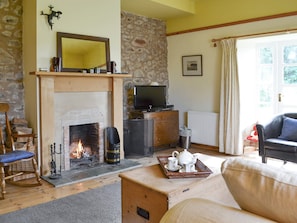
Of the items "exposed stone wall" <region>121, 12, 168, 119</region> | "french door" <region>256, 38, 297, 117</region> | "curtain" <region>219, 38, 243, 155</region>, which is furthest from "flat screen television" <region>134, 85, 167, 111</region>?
"french door" <region>256, 38, 297, 117</region>

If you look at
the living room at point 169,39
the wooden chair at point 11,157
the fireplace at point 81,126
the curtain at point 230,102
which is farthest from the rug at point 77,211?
the curtain at point 230,102

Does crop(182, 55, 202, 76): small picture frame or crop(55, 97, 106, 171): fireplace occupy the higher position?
crop(182, 55, 202, 76): small picture frame

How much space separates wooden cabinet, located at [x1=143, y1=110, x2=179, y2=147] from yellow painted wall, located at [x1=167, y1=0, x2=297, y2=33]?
1.83 m

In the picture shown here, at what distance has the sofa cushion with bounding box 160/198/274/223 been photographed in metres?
1.13

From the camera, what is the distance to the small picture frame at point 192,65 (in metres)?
5.90

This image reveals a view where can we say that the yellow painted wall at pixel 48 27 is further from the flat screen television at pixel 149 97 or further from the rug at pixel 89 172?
the flat screen television at pixel 149 97

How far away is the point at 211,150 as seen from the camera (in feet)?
19.0

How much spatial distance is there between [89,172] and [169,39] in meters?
3.52

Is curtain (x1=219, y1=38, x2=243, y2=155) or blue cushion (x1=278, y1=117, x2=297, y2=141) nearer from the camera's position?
blue cushion (x1=278, y1=117, x2=297, y2=141)

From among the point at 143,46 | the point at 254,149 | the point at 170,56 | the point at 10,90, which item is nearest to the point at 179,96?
the point at 170,56

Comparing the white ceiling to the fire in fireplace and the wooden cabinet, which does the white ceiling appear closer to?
the wooden cabinet

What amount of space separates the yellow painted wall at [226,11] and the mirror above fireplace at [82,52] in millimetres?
2114

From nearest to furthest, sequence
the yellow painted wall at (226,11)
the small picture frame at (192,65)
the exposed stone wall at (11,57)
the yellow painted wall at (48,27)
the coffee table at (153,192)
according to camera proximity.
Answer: the coffee table at (153,192) → the yellow painted wall at (48,27) → the exposed stone wall at (11,57) → the yellow painted wall at (226,11) → the small picture frame at (192,65)

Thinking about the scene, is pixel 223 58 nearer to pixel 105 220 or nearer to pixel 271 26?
pixel 271 26
